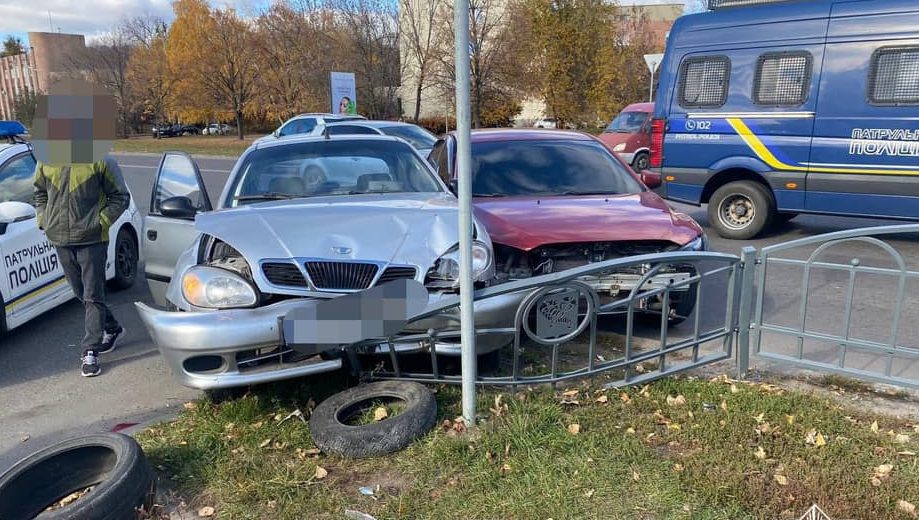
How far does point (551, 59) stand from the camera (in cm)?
2617

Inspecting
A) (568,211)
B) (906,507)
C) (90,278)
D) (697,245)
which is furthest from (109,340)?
(906,507)

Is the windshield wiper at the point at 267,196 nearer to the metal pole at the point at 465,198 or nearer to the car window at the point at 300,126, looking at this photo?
the metal pole at the point at 465,198

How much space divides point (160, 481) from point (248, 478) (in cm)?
44

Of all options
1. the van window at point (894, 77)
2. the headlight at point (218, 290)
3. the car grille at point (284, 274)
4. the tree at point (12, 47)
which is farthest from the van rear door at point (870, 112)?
the tree at point (12, 47)

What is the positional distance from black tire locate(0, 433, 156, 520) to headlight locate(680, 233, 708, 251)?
3.67m

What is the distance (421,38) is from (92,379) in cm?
2479

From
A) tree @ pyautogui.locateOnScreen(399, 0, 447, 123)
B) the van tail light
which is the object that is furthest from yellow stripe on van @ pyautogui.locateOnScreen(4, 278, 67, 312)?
tree @ pyautogui.locateOnScreen(399, 0, 447, 123)

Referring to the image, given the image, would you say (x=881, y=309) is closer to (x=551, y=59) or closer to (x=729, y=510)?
(x=729, y=510)

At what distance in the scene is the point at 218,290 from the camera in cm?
358

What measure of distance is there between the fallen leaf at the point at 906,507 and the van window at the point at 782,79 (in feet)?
20.5

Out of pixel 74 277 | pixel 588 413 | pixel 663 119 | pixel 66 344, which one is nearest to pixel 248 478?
pixel 588 413

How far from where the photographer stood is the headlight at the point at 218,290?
3553mm

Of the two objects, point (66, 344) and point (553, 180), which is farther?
point (553, 180)

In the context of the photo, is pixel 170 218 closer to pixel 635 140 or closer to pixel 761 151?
pixel 761 151
